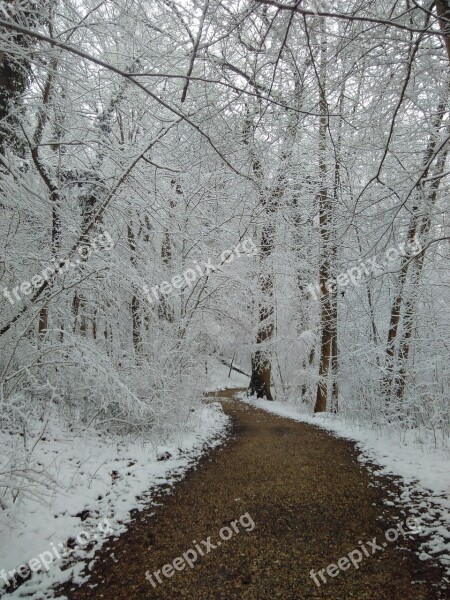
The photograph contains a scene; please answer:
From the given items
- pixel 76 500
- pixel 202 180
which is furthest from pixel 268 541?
pixel 202 180

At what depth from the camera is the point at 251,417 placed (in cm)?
966

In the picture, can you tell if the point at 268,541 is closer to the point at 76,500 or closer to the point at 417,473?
the point at 76,500

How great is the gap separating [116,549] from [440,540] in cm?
273

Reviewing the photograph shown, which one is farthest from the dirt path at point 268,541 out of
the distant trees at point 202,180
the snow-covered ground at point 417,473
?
the distant trees at point 202,180

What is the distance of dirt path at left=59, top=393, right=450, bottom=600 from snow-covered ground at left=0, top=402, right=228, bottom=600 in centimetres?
21

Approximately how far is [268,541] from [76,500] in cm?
191

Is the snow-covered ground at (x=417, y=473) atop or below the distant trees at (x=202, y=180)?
below

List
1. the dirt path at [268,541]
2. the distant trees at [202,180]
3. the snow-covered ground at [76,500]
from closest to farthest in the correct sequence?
the dirt path at [268,541] → the snow-covered ground at [76,500] → the distant trees at [202,180]

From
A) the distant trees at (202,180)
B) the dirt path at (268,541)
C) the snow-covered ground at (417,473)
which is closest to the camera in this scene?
the dirt path at (268,541)

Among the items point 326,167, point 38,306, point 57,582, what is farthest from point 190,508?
point 326,167

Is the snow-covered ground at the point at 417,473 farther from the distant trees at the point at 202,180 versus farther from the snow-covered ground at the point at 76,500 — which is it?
the snow-covered ground at the point at 76,500

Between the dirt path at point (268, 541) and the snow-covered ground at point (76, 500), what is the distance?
215mm

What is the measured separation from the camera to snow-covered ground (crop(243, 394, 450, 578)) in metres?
3.12

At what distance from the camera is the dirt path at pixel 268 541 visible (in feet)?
8.25
